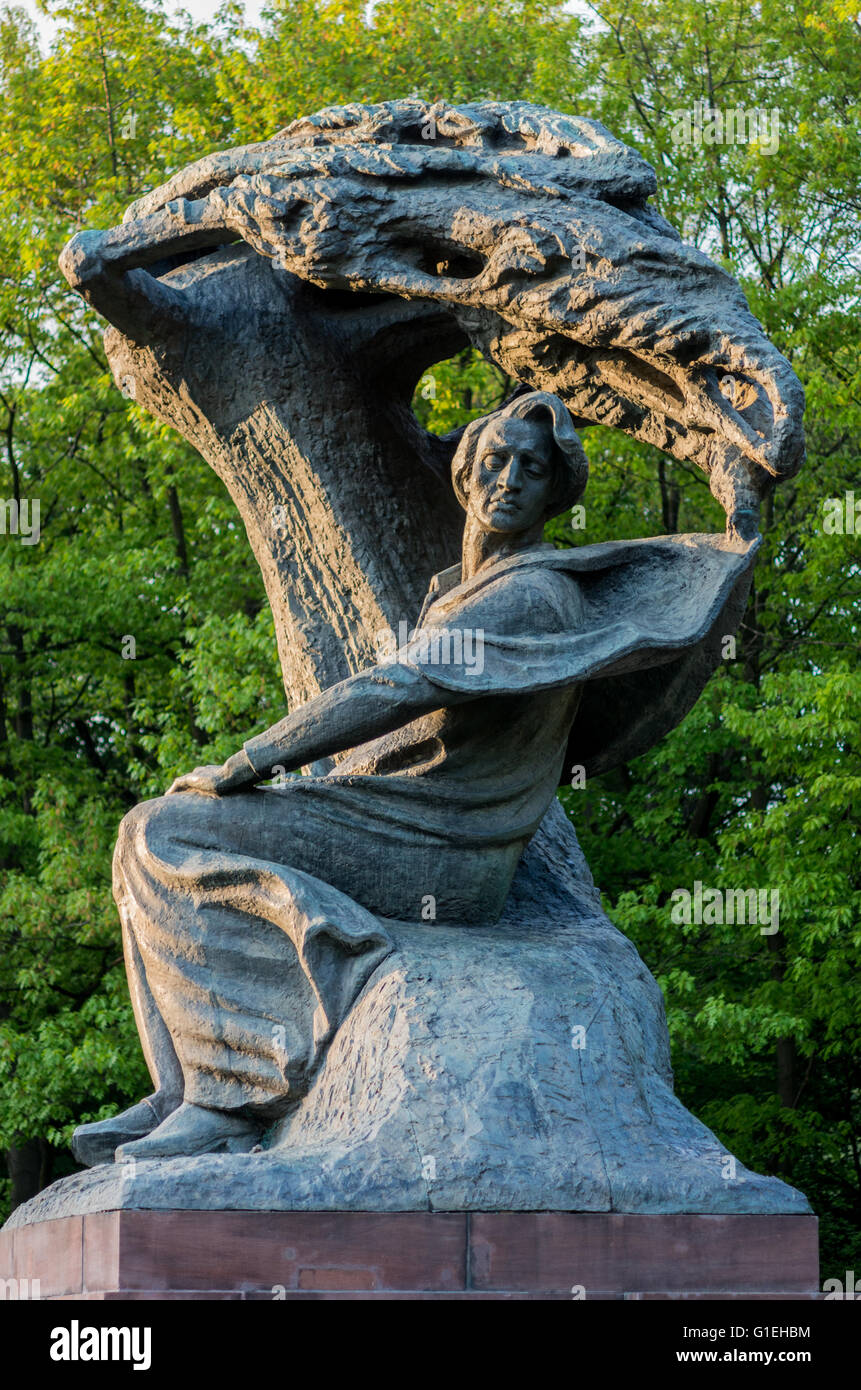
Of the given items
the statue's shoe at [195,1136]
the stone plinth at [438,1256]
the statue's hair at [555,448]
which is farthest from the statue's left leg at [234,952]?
the statue's hair at [555,448]

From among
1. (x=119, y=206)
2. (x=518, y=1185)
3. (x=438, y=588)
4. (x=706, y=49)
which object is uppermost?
(x=706, y=49)

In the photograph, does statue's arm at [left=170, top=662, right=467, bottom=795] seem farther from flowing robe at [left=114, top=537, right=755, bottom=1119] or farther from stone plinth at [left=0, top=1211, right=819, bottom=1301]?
stone plinth at [left=0, top=1211, right=819, bottom=1301]

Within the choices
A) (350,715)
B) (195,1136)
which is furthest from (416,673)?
(195,1136)

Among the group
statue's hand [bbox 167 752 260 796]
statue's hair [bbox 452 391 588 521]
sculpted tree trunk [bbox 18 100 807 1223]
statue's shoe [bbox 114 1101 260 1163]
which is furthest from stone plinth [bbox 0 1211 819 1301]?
statue's hair [bbox 452 391 588 521]

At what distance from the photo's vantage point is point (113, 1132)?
5.62 meters

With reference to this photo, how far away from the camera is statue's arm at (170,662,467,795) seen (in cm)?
550

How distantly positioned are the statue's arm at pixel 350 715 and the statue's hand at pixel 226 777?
1.1 inches

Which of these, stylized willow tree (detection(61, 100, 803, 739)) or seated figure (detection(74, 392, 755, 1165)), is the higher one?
stylized willow tree (detection(61, 100, 803, 739))

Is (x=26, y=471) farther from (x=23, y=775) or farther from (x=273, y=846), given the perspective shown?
(x=273, y=846)

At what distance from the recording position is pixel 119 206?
600 inches

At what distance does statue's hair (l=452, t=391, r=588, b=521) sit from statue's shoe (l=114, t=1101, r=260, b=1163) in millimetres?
2146

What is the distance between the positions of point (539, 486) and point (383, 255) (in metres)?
0.98

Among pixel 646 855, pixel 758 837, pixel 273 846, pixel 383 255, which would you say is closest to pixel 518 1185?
pixel 273 846

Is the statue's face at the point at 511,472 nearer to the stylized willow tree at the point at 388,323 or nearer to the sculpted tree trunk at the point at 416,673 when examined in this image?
the sculpted tree trunk at the point at 416,673
